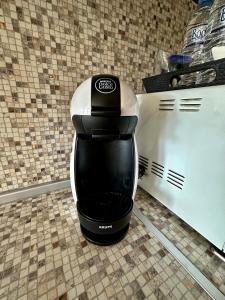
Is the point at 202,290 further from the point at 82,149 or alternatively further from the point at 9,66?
the point at 9,66

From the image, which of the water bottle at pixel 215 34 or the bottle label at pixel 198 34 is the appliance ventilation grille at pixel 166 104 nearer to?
the water bottle at pixel 215 34

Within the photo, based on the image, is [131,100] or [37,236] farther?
[37,236]

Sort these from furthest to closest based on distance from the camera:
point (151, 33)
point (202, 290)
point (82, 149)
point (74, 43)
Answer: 1. point (151, 33)
2. point (74, 43)
3. point (82, 149)
4. point (202, 290)

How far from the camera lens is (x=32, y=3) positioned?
591 mm

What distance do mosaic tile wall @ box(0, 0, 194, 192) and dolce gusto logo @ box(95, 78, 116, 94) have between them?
1.27ft

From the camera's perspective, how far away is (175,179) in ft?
2.03

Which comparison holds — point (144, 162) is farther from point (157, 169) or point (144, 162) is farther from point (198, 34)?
point (198, 34)

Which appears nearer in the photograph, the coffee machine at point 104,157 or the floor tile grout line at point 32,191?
the coffee machine at point 104,157

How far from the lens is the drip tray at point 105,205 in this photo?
51 centimetres

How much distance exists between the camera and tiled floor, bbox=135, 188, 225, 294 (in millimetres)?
488

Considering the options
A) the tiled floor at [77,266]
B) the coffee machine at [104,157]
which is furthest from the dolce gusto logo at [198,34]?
the tiled floor at [77,266]

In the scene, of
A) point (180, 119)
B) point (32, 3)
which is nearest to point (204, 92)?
point (180, 119)

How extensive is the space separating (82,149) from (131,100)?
0.25m

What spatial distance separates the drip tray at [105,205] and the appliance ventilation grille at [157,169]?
0.68 ft
